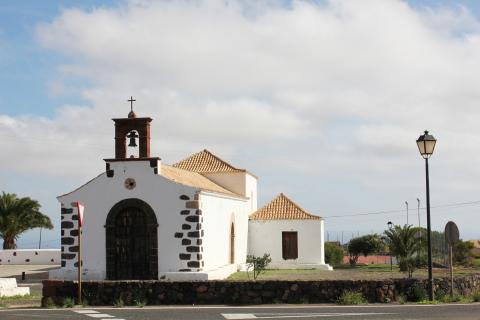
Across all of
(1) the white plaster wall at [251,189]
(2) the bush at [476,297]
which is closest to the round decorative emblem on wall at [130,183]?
(1) the white plaster wall at [251,189]

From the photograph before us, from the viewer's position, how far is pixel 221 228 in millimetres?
30297

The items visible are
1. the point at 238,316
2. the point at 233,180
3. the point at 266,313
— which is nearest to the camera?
the point at 238,316

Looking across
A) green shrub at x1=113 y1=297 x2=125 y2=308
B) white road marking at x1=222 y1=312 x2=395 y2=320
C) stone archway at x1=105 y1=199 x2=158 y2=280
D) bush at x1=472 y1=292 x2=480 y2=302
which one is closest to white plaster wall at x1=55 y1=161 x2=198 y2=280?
stone archway at x1=105 y1=199 x2=158 y2=280

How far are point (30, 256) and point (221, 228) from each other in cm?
2116

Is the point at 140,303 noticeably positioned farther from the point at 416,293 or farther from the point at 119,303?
the point at 416,293

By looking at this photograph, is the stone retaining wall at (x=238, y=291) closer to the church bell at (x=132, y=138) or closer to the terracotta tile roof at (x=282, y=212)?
the church bell at (x=132, y=138)

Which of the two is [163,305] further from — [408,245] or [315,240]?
[315,240]

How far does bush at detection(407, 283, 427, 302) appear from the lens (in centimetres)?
1852

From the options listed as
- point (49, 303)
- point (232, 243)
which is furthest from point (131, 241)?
point (49, 303)

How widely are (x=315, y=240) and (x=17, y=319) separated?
23133 millimetres

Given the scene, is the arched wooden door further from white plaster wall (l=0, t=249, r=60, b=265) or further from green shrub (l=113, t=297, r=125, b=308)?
white plaster wall (l=0, t=249, r=60, b=265)

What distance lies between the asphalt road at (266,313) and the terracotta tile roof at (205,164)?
66.2 ft

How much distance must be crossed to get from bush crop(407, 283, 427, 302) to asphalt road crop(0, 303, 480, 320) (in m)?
1.06

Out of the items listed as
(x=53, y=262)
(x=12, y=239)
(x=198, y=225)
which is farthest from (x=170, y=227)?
(x=12, y=239)
